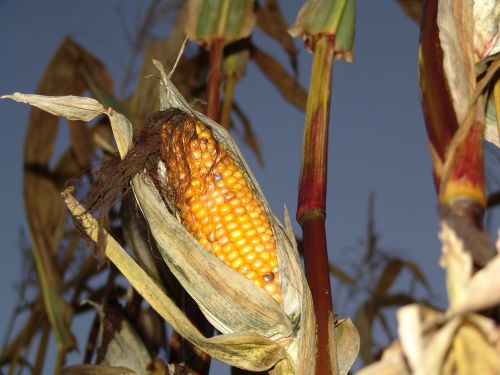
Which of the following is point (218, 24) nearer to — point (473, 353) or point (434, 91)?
point (434, 91)

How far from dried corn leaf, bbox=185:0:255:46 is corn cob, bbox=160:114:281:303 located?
0.62 m

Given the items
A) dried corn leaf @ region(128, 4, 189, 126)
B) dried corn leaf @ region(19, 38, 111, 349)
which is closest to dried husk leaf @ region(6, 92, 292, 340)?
dried corn leaf @ region(19, 38, 111, 349)

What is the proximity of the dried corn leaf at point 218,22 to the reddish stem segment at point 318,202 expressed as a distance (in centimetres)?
47

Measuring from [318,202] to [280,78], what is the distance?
1334 mm

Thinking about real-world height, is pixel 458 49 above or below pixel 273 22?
below

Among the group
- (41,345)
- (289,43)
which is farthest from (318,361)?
(289,43)

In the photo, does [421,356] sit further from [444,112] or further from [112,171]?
[112,171]

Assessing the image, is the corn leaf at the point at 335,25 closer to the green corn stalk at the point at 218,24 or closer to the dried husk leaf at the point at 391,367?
the green corn stalk at the point at 218,24

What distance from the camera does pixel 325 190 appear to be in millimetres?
762

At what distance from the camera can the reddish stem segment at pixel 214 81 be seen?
3.92 ft

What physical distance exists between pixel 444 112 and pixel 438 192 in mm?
95

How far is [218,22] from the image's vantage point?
4.58 ft

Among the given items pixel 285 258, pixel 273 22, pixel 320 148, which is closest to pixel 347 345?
pixel 285 258

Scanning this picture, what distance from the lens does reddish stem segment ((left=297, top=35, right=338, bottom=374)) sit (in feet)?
2.13
